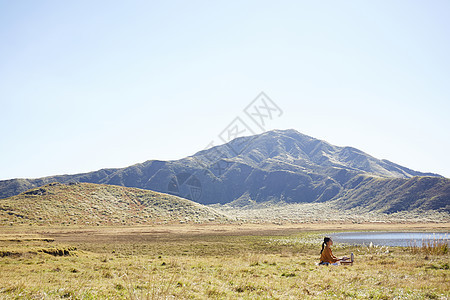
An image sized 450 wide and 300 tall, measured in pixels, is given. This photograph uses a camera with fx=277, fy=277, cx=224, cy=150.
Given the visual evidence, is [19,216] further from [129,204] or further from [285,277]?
[285,277]

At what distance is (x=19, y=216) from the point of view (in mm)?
60781

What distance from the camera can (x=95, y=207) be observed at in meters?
76.6

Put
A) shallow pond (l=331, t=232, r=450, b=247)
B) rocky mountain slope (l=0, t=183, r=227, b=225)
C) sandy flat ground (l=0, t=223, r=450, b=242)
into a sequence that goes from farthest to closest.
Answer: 1. rocky mountain slope (l=0, t=183, r=227, b=225)
2. sandy flat ground (l=0, t=223, r=450, b=242)
3. shallow pond (l=331, t=232, r=450, b=247)

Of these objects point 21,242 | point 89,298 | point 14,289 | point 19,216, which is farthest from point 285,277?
point 19,216

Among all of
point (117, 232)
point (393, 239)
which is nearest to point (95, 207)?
point (117, 232)

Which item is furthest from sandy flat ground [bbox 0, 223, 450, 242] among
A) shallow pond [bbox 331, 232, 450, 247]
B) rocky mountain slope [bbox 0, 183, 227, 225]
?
shallow pond [bbox 331, 232, 450, 247]

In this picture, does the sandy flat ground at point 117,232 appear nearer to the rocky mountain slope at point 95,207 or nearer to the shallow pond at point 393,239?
the rocky mountain slope at point 95,207

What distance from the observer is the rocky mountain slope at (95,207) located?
6378 cm

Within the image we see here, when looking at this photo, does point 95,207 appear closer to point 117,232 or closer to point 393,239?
point 117,232

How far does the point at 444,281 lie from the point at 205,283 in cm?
969

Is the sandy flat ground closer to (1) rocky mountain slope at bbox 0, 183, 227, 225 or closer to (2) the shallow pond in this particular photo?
(1) rocky mountain slope at bbox 0, 183, 227, 225

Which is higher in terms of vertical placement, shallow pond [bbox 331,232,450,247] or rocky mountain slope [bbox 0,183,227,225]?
rocky mountain slope [bbox 0,183,227,225]

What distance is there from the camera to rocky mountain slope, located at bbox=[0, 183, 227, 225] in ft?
209

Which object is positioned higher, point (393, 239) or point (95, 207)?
point (95, 207)
